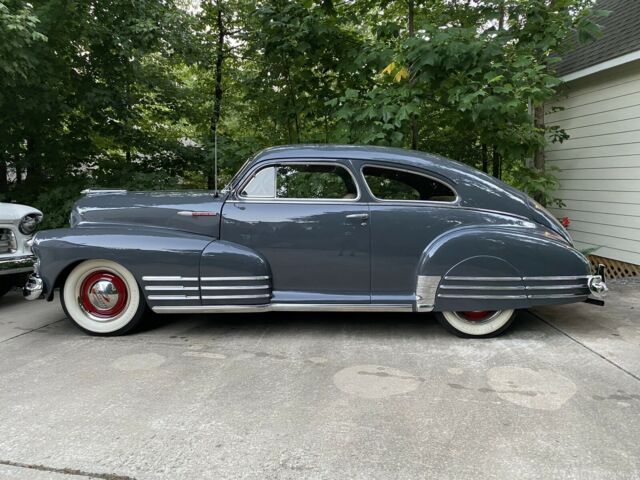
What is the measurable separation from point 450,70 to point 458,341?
Result: 3.44m

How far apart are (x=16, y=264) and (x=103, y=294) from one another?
1.58 m

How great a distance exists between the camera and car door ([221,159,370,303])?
3943 millimetres

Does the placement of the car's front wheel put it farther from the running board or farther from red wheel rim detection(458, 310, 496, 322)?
red wheel rim detection(458, 310, 496, 322)

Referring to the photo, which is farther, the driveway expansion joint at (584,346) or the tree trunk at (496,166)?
the tree trunk at (496,166)

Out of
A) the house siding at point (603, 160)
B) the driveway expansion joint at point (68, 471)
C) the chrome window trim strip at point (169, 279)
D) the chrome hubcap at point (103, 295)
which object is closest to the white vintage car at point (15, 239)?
the chrome hubcap at point (103, 295)

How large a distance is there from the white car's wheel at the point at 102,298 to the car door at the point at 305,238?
3.20ft

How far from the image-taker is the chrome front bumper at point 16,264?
4816 millimetres

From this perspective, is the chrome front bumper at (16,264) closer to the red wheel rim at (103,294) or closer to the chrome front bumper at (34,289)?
the chrome front bumper at (34,289)

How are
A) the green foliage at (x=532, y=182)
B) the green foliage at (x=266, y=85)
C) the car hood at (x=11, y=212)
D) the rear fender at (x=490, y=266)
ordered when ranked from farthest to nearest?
the green foliage at (x=532, y=182) < the green foliage at (x=266, y=85) < the car hood at (x=11, y=212) < the rear fender at (x=490, y=266)

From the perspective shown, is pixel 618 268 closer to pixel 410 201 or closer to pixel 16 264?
pixel 410 201

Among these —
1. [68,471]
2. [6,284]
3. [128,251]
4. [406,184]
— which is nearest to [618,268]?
[406,184]

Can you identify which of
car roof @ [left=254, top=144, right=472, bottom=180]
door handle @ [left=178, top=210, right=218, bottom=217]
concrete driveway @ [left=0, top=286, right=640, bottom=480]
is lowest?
concrete driveway @ [left=0, top=286, right=640, bottom=480]

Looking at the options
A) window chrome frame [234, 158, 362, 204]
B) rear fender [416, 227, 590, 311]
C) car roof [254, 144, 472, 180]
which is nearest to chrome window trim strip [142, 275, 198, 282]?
window chrome frame [234, 158, 362, 204]

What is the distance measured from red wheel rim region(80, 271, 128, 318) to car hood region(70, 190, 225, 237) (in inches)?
18.9
